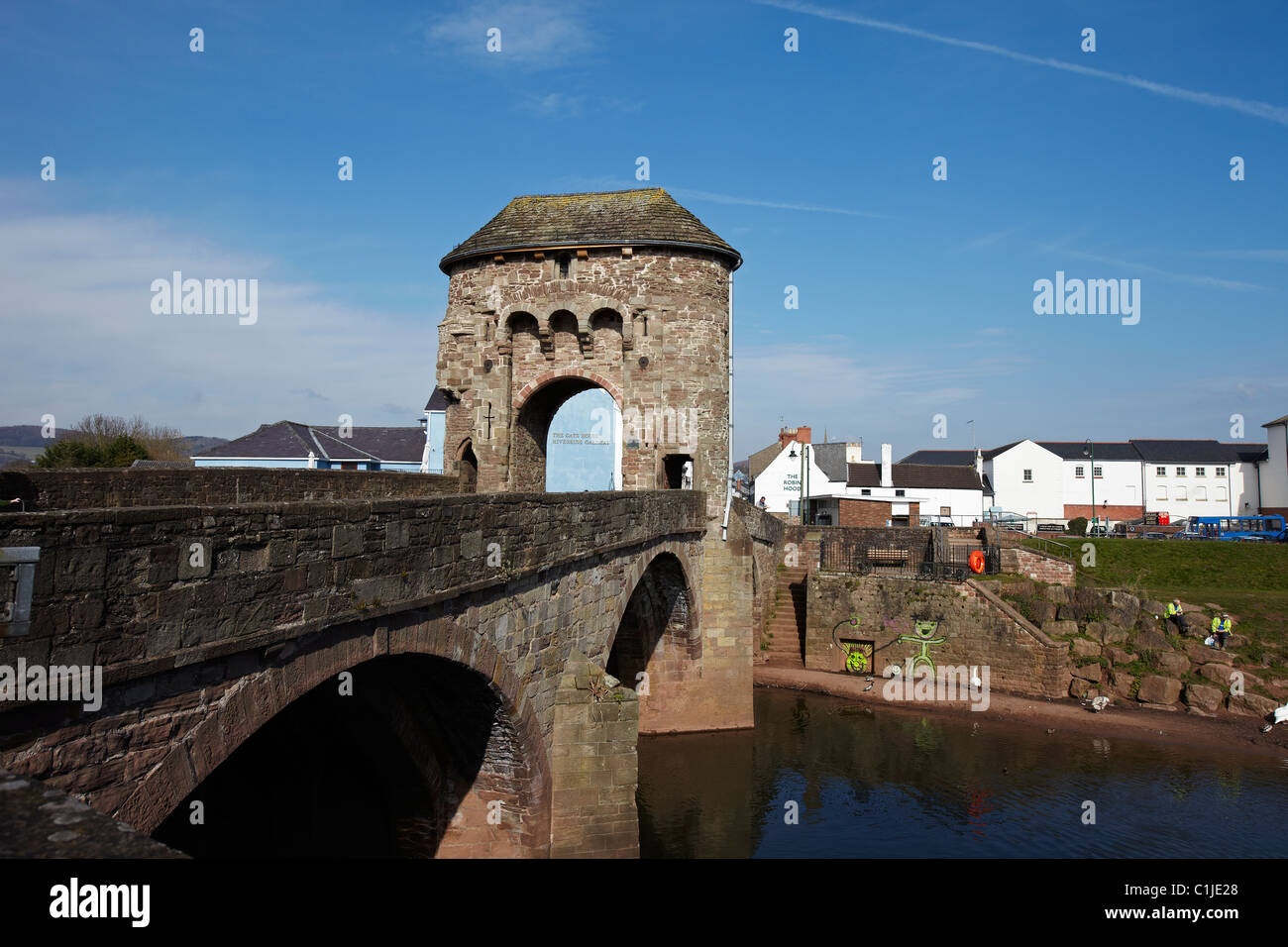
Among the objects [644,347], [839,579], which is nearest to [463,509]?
[644,347]

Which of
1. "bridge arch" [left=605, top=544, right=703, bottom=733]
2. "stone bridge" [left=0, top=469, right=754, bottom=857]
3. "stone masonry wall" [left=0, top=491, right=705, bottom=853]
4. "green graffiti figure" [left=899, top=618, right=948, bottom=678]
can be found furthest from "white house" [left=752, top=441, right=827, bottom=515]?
"stone masonry wall" [left=0, top=491, right=705, bottom=853]

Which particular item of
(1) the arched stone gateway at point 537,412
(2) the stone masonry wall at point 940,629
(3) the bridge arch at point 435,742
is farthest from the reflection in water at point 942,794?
(1) the arched stone gateway at point 537,412

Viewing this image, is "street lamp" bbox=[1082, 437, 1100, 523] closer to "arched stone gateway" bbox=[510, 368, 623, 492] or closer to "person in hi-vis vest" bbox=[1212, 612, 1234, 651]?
"person in hi-vis vest" bbox=[1212, 612, 1234, 651]

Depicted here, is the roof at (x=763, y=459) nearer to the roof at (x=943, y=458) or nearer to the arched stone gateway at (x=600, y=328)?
the roof at (x=943, y=458)

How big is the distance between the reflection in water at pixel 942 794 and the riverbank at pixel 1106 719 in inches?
30.7

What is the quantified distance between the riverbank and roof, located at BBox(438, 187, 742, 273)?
1444 cm

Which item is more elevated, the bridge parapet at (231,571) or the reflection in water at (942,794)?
the bridge parapet at (231,571)

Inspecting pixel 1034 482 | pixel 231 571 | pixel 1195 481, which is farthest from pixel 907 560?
pixel 1195 481

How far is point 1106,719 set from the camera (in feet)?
80.2

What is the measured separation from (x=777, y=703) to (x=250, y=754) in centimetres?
1769

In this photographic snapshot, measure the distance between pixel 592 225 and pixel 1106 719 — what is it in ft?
65.2

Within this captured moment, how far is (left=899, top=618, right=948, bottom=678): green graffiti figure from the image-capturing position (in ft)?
93.4

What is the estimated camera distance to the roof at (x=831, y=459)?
6009cm

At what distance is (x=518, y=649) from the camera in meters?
10.3
